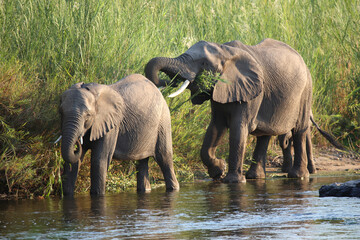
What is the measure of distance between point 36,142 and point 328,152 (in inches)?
262

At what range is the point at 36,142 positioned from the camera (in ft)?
30.4

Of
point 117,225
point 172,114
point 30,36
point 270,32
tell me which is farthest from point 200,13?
point 117,225

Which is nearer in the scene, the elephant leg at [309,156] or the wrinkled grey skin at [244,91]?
the wrinkled grey skin at [244,91]

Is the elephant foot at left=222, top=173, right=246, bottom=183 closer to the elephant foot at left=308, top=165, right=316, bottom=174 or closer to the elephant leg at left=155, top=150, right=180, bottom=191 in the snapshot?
the elephant leg at left=155, top=150, right=180, bottom=191

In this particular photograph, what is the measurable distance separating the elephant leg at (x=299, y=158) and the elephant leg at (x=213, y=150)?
1.36m

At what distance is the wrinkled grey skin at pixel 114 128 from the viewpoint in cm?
857

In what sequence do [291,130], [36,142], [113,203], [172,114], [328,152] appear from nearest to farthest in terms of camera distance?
[113,203] < [36,142] < [172,114] < [291,130] < [328,152]

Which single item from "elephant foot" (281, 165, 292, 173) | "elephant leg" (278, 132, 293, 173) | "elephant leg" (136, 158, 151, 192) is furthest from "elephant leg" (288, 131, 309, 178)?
"elephant leg" (136, 158, 151, 192)

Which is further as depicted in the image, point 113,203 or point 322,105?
point 322,105

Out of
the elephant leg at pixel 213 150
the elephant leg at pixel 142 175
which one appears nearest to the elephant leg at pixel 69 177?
the elephant leg at pixel 142 175

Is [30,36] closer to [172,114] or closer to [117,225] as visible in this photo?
[172,114]

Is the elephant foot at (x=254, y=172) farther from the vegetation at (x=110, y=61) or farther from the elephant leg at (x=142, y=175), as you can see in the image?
the elephant leg at (x=142, y=175)

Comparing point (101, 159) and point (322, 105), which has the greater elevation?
point (322, 105)

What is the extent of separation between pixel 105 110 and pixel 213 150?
2.84 metres
